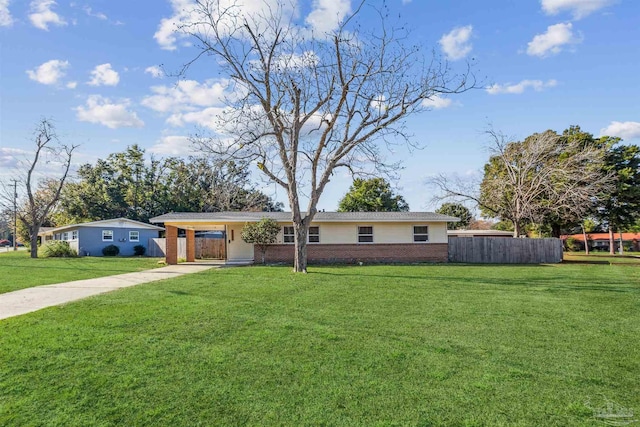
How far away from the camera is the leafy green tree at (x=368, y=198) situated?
40.2 metres

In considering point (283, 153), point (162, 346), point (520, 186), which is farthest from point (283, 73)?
point (520, 186)

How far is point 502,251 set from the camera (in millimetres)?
23828

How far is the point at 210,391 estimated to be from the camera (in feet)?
14.0

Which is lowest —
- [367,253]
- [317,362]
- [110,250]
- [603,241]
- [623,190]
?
[603,241]

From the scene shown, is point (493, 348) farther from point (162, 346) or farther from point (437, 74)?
point (437, 74)

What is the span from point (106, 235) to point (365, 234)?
2144cm

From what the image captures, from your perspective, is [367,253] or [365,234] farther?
[365,234]

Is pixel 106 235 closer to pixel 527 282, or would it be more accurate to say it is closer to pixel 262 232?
pixel 262 232

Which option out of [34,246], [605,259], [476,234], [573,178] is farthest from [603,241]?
[34,246]

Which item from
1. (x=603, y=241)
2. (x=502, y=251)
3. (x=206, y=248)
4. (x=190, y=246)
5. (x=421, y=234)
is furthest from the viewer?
(x=603, y=241)

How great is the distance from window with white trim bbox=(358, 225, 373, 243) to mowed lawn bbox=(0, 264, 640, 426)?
13.7m

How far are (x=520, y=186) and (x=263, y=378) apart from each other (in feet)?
87.4

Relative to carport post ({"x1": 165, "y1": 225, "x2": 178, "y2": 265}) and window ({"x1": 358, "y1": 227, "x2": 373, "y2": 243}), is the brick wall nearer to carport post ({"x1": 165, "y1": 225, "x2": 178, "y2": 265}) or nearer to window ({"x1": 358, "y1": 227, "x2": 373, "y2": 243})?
window ({"x1": 358, "y1": 227, "x2": 373, "y2": 243})

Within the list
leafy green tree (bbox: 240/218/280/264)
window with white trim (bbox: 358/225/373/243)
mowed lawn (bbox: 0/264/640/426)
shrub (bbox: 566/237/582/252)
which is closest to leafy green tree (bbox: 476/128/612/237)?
window with white trim (bbox: 358/225/373/243)
